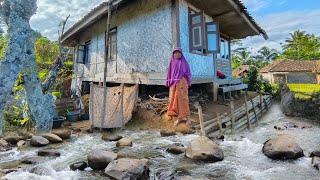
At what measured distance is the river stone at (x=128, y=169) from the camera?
548 cm

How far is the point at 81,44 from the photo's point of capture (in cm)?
1830

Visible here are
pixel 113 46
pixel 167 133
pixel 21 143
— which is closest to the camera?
pixel 21 143

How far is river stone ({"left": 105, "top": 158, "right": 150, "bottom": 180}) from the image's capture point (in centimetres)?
548

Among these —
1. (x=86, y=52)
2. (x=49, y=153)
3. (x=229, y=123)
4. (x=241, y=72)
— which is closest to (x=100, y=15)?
(x=86, y=52)

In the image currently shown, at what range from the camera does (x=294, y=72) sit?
4544 cm

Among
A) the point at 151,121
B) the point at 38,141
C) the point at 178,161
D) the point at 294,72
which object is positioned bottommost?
the point at 178,161

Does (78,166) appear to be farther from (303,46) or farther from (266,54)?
(266,54)

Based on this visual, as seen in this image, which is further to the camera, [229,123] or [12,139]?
[229,123]

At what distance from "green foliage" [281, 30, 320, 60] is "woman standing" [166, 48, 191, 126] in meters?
48.4

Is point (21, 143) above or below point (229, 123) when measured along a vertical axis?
below

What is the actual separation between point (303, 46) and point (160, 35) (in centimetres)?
4919

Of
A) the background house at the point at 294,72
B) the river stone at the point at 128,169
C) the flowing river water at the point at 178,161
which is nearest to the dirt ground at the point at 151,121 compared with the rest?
the flowing river water at the point at 178,161

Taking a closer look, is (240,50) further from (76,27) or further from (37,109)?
(37,109)

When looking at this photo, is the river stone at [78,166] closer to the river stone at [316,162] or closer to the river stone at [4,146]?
the river stone at [4,146]
